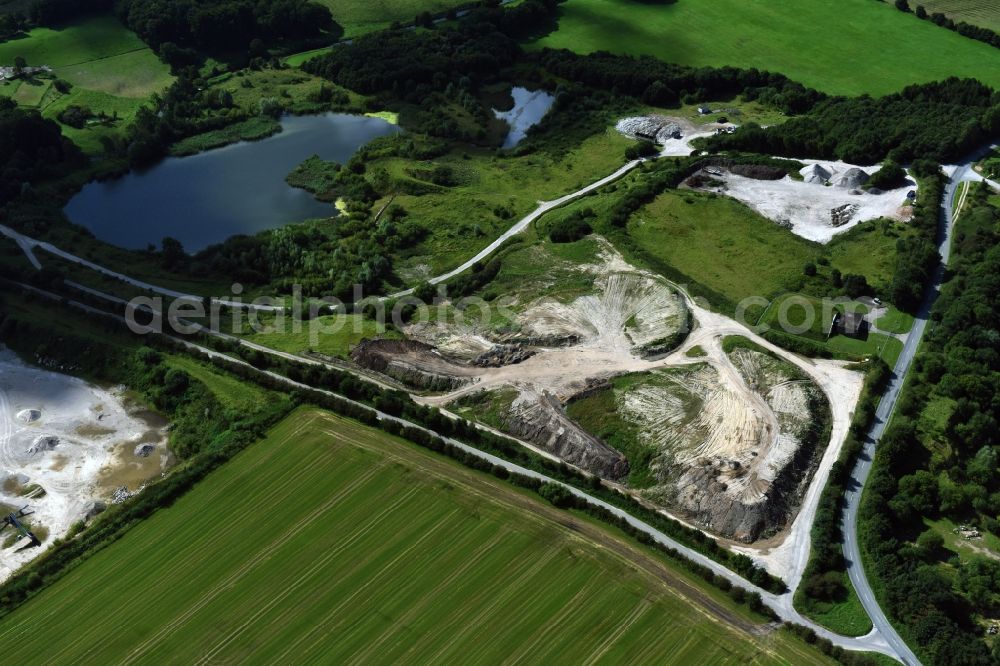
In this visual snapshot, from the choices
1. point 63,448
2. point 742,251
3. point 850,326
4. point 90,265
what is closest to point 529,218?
point 742,251

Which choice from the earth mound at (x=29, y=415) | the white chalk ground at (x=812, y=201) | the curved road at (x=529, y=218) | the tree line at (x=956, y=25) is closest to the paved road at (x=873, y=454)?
the white chalk ground at (x=812, y=201)

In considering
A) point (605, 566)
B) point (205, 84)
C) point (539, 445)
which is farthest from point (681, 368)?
point (205, 84)

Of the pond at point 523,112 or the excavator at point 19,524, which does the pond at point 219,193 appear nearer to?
the pond at point 523,112

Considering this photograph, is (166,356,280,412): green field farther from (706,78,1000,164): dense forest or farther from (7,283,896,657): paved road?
(706,78,1000,164): dense forest

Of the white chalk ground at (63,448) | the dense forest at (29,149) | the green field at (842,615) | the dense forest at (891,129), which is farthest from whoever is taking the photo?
the dense forest at (29,149)

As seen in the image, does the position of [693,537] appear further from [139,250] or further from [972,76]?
[972,76]

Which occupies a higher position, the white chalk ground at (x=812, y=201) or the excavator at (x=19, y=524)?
the white chalk ground at (x=812, y=201)

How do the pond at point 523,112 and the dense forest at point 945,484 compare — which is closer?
the dense forest at point 945,484

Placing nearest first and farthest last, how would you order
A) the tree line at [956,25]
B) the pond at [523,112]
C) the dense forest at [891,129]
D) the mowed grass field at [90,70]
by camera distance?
the dense forest at [891,129], the pond at [523,112], the mowed grass field at [90,70], the tree line at [956,25]
